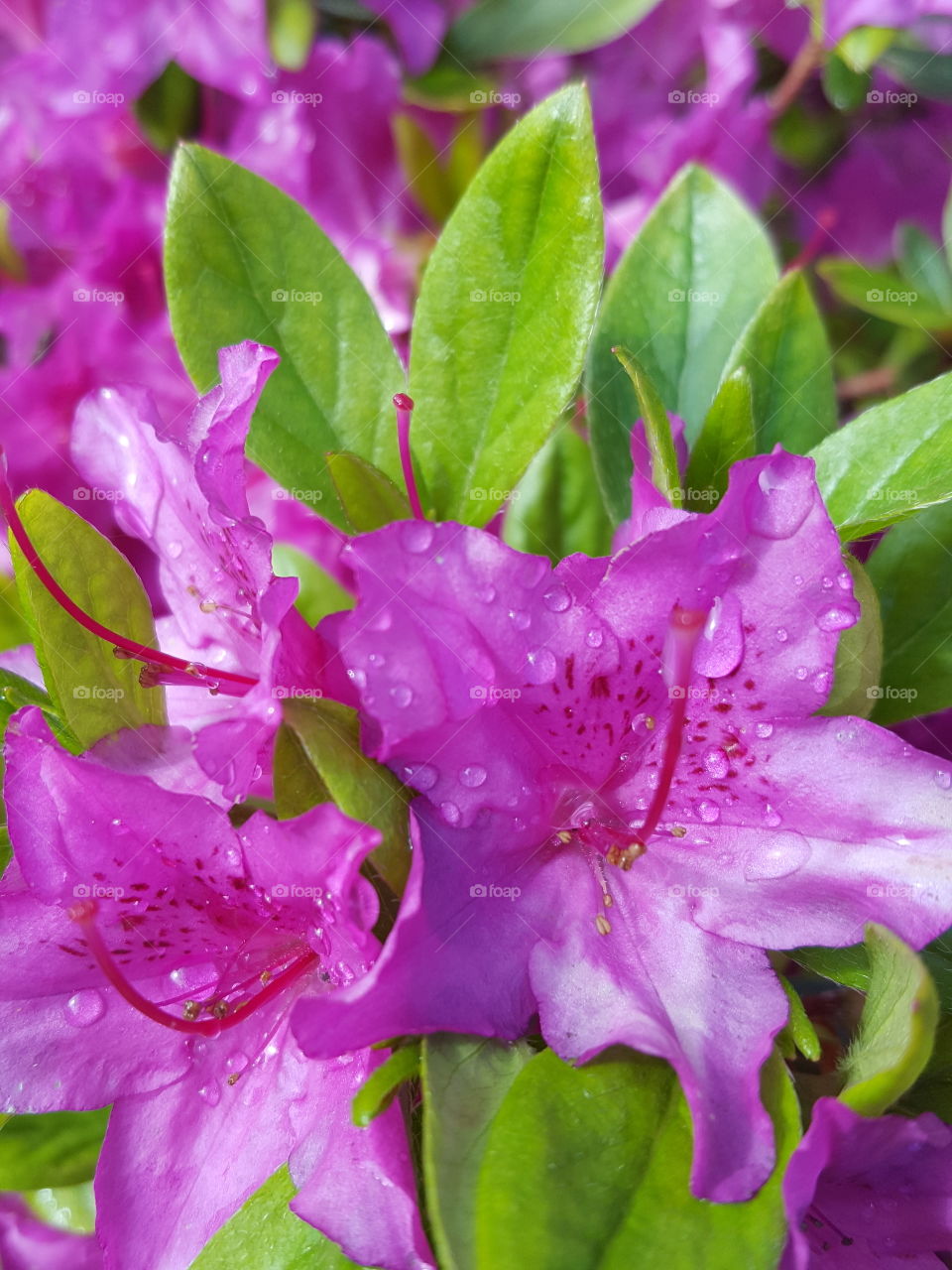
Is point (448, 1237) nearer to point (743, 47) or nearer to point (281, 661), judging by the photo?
point (281, 661)

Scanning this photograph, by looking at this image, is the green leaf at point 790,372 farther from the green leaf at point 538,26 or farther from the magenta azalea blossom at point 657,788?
the green leaf at point 538,26

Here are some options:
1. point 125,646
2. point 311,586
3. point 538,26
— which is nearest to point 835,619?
point 125,646

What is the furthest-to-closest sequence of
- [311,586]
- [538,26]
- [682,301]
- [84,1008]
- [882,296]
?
1. [538,26]
2. [882,296]
3. [311,586]
4. [682,301]
5. [84,1008]

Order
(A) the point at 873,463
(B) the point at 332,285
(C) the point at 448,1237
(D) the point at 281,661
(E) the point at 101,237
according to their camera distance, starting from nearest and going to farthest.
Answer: (C) the point at 448,1237, (D) the point at 281,661, (A) the point at 873,463, (B) the point at 332,285, (E) the point at 101,237

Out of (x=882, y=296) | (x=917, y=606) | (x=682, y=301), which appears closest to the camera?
(x=917, y=606)

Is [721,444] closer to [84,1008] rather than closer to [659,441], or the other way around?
[659,441]

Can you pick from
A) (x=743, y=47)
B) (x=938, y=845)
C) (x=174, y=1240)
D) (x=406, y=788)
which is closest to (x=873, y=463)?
(x=938, y=845)

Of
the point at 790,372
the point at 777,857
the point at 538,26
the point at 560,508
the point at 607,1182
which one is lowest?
the point at 607,1182
